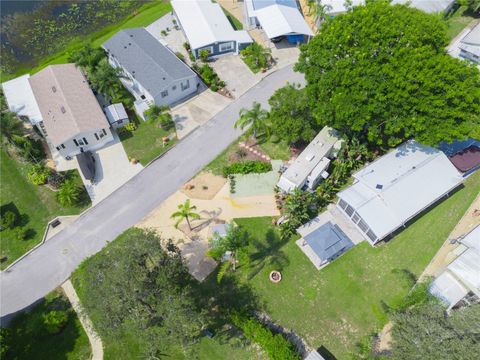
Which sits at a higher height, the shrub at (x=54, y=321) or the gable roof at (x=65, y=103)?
the gable roof at (x=65, y=103)

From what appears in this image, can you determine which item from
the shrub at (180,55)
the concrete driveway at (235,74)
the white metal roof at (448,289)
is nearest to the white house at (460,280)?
the white metal roof at (448,289)

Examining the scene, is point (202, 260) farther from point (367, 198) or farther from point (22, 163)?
point (22, 163)

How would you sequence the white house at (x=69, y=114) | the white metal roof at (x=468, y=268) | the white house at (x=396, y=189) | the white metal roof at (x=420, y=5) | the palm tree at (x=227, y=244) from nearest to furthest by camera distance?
the white metal roof at (x=468, y=268)
the palm tree at (x=227, y=244)
the white house at (x=396, y=189)
the white house at (x=69, y=114)
the white metal roof at (x=420, y=5)

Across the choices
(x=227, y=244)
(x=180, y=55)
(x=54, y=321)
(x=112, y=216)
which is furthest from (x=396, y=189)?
(x=180, y=55)

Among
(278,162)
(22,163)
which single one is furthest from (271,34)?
(22,163)

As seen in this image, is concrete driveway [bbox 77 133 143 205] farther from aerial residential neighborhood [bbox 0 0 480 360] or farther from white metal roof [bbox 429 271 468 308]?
white metal roof [bbox 429 271 468 308]

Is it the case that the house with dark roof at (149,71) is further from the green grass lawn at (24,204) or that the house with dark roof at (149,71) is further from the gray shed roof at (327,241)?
the gray shed roof at (327,241)

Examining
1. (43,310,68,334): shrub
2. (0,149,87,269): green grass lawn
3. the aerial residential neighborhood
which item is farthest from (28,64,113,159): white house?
(43,310,68,334): shrub
